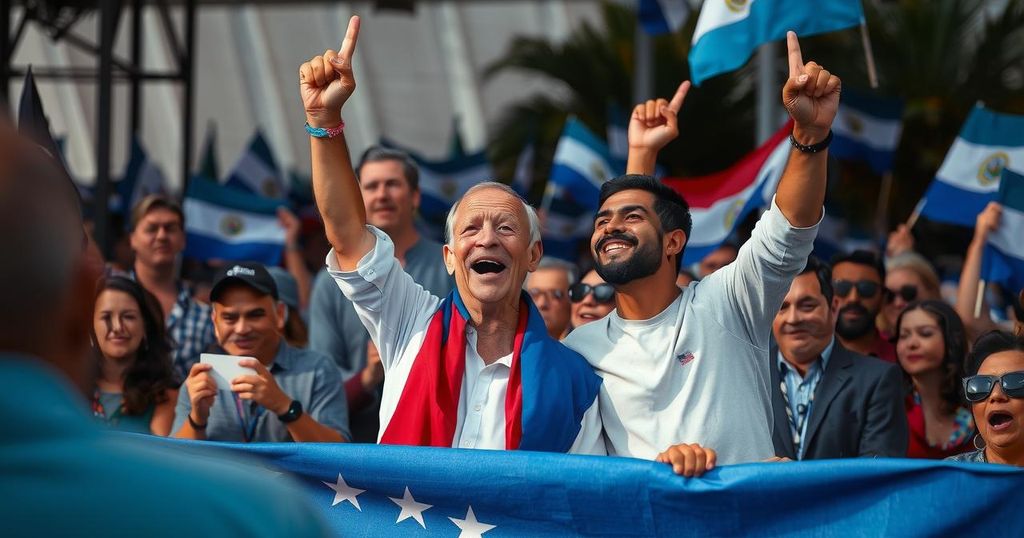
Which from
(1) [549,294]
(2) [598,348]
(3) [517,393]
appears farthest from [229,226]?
(3) [517,393]

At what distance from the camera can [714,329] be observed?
3752mm

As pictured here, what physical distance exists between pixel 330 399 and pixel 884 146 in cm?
653

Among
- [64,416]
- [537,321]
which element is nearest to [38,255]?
[64,416]

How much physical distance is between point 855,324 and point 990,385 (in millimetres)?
1911

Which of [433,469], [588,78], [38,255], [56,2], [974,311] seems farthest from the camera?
[588,78]

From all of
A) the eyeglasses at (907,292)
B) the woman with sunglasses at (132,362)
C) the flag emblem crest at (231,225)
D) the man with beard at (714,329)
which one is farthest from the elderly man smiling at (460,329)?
the flag emblem crest at (231,225)

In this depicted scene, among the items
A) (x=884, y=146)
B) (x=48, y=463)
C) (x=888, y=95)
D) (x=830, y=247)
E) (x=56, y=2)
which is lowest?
(x=48, y=463)

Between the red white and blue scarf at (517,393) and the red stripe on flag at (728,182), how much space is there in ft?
12.5

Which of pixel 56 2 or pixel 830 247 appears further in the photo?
pixel 56 2

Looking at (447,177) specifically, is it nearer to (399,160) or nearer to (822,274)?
(399,160)

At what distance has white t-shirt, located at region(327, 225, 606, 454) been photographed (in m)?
3.72

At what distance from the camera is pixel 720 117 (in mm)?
18266

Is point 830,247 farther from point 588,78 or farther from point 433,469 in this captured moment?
point 588,78

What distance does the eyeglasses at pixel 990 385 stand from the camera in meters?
3.97
